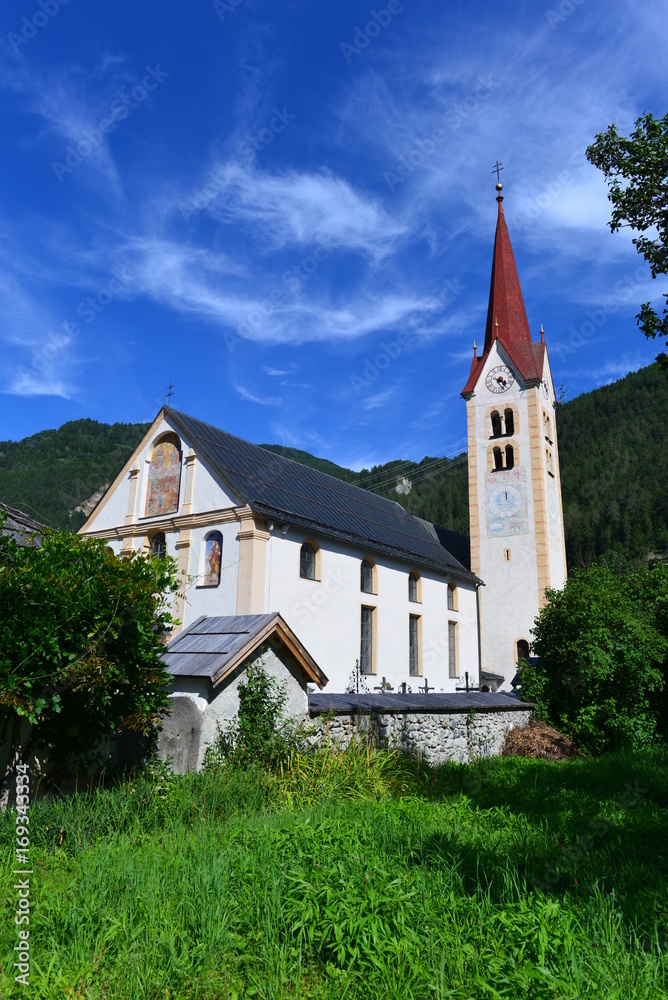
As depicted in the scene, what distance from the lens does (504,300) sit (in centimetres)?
3334

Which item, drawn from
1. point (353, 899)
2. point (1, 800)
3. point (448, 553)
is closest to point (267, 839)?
point (353, 899)

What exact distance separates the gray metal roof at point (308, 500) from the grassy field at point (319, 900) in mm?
11481

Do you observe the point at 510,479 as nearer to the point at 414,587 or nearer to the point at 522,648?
the point at 522,648

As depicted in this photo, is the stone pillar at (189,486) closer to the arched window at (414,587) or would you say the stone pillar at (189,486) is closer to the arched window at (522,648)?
the arched window at (414,587)

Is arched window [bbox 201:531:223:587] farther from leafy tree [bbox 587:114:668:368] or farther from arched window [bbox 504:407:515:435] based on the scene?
arched window [bbox 504:407:515:435]

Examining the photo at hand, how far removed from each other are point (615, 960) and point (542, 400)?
28974 millimetres

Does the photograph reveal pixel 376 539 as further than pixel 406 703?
Yes

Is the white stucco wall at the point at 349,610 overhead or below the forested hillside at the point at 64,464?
below

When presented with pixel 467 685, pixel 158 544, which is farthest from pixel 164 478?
pixel 467 685

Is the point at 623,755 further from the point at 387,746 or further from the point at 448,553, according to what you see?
the point at 448,553

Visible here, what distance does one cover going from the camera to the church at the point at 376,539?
18281mm

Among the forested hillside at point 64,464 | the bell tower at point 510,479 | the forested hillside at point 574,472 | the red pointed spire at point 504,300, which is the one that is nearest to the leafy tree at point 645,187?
the bell tower at point 510,479

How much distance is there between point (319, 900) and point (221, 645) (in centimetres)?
494

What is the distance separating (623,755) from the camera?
13430 mm
